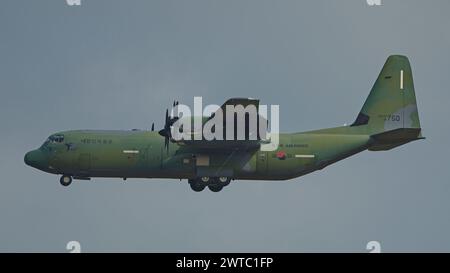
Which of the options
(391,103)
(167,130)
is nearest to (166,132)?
(167,130)

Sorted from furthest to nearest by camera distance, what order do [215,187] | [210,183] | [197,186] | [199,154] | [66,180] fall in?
[215,187] → [197,186] → [210,183] → [66,180] → [199,154]

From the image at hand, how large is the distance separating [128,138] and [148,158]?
135cm

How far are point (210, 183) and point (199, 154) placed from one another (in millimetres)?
1548

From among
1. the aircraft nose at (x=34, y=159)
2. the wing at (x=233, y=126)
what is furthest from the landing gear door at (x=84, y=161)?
the wing at (x=233, y=126)

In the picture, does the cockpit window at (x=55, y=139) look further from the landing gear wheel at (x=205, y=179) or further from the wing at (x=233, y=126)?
the landing gear wheel at (x=205, y=179)

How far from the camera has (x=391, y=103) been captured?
5328cm

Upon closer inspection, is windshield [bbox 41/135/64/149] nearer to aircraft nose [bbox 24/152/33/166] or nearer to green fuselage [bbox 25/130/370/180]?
green fuselage [bbox 25/130/370/180]

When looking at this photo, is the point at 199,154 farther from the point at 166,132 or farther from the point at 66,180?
the point at 66,180

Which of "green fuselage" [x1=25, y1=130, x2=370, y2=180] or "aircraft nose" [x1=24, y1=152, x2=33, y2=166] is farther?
"aircraft nose" [x1=24, y1=152, x2=33, y2=166]

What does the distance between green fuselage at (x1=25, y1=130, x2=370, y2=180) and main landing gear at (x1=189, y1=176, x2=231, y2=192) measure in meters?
0.25

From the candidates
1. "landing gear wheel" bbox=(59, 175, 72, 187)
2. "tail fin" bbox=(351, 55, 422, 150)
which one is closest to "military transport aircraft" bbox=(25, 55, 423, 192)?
"landing gear wheel" bbox=(59, 175, 72, 187)

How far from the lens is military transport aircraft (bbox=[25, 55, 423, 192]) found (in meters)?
49.7

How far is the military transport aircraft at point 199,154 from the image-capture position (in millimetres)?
49719
